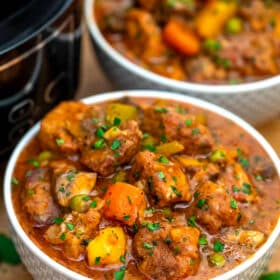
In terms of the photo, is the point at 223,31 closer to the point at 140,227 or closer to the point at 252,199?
the point at 252,199

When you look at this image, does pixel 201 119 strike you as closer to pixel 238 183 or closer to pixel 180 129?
pixel 180 129

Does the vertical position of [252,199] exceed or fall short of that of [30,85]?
it falls short

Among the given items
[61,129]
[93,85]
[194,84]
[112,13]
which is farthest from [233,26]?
[61,129]

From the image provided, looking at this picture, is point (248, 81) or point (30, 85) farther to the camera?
point (248, 81)

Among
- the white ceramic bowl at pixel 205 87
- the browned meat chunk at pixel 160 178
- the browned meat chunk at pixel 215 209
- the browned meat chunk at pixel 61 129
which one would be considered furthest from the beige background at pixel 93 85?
the browned meat chunk at pixel 215 209

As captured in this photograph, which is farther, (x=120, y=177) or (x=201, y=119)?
(x=201, y=119)

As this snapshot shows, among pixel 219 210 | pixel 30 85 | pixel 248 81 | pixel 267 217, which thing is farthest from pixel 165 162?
pixel 248 81

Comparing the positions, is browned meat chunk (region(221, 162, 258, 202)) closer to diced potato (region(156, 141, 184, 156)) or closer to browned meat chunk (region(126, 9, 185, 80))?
diced potato (region(156, 141, 184, 156))
